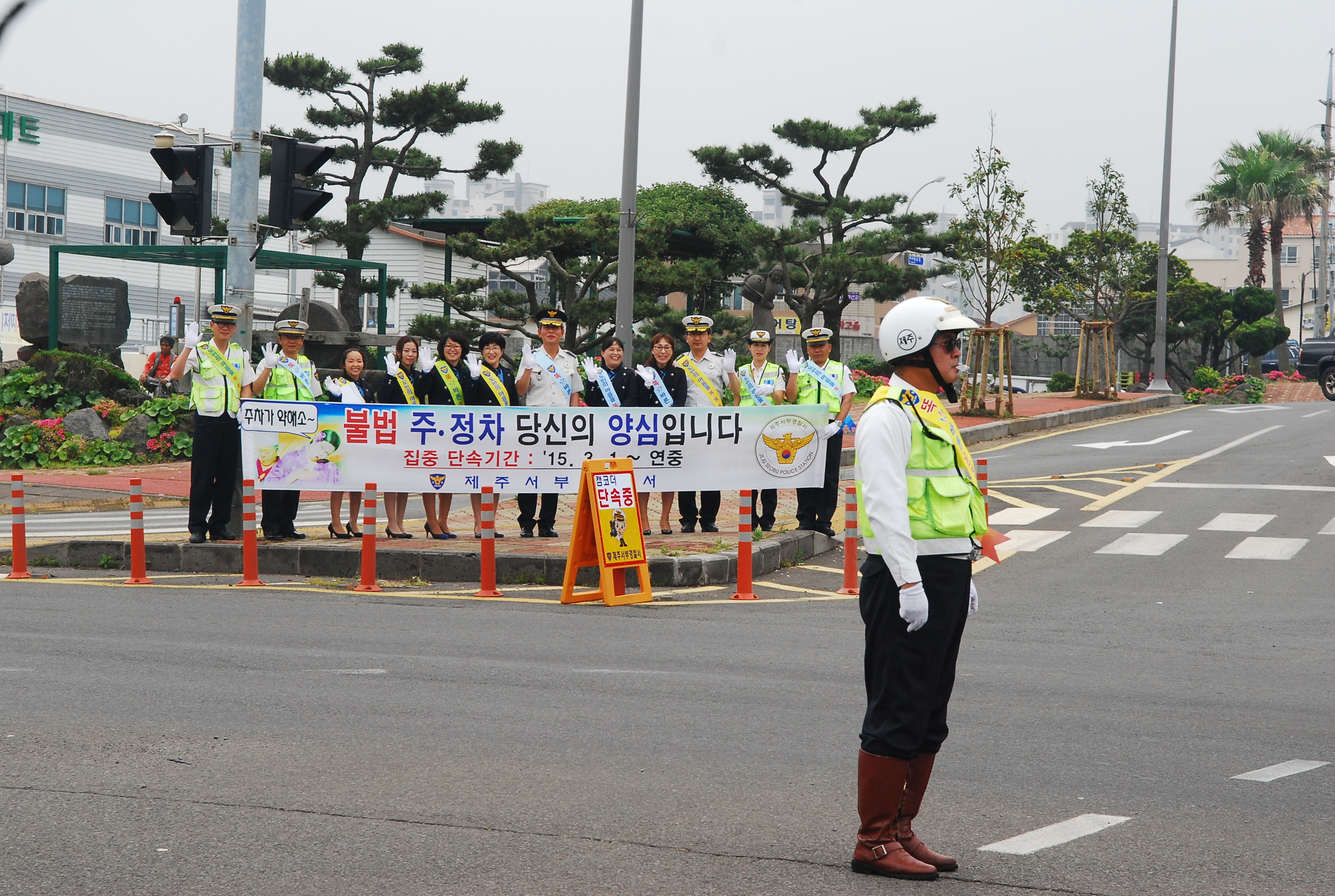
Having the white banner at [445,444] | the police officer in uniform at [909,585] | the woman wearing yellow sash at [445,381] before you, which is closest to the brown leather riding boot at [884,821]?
the police officer in uniform at [909,585]

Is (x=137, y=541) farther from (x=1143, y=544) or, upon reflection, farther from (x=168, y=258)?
(x=168, y=258)

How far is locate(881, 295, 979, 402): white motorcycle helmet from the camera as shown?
477cm

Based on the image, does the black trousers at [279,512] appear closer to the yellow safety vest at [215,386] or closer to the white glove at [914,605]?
the yellow safety vest at [215,386]

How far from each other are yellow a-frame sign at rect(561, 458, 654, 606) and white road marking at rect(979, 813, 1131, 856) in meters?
5.78

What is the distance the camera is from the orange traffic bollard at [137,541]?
37.4 feet

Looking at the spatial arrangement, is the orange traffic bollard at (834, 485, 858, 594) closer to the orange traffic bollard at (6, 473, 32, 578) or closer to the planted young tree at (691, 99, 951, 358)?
the orange traffic bollard at (6, 473, 32, 578)

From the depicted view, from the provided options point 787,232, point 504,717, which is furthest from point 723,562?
point 787,232

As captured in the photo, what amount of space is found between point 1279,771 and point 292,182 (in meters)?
9.94

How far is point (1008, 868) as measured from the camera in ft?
15.5

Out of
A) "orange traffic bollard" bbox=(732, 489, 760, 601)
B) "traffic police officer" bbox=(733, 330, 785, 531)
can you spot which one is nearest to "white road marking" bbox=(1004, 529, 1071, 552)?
"traffic police officer" bbox=(733, 330, 785, 531)

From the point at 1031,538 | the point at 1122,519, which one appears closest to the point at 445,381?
the point at 1031,538

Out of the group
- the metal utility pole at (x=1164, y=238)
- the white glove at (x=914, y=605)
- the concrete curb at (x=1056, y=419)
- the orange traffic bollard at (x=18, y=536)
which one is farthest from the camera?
the metal utility pole at (x=1164, y=238)

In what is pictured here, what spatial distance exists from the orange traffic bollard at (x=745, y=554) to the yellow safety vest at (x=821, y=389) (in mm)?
2308

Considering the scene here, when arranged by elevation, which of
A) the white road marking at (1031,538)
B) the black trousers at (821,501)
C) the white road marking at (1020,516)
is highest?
the black trousers at (821,501)
